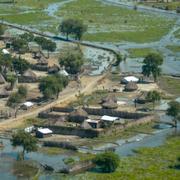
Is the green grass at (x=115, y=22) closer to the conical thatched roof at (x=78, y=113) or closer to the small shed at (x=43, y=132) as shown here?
the conical thatched roof at (x=78, y=113)

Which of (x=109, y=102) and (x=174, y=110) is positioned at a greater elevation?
(x=174, y=110)

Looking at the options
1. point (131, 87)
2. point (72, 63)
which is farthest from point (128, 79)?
point (72, 63)

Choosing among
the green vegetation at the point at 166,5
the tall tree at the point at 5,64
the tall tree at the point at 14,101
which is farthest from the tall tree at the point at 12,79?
the green vegetation at the point at 166,5

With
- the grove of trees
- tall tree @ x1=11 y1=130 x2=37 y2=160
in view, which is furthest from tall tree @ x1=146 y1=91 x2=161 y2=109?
the grove of trees

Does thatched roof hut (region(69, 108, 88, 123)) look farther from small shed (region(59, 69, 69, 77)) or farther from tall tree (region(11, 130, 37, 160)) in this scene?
small shed (region(59, 69, 69, 77))

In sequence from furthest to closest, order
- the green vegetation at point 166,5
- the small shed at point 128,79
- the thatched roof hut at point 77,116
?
the green vegetation at point 166,5
the small shed at point 128,79
the thatched roof hut at point 77,116

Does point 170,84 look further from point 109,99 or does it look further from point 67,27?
point 67,27
